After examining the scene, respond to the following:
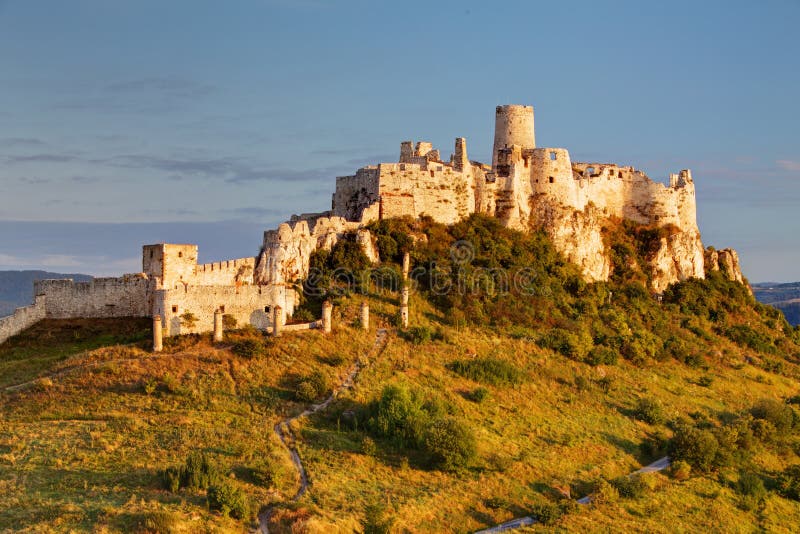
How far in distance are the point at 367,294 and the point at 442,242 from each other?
25.2ft

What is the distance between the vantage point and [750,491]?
1671 inches

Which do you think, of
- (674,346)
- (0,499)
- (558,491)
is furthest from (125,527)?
(674,346)

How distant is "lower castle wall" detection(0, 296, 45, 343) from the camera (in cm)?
4656

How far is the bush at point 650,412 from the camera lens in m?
45.9

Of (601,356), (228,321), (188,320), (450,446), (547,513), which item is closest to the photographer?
(547,513)

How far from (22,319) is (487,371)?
22.7m

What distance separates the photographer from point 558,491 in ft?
123

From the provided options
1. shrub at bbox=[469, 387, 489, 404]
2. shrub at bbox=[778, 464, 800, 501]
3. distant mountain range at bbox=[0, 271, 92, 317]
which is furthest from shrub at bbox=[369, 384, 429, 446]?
distant mountain range at bbox=[0, 271, 92, 317]

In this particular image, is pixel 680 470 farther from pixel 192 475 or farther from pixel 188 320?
pixel 188 320

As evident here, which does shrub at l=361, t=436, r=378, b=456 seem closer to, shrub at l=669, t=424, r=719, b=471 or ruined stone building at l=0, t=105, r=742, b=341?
ruined stone building at l=0, t=105, r=742, b=341

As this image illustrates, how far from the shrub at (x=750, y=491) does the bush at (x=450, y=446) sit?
1310cm

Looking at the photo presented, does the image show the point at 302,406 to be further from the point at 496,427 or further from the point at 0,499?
the point at 0,499

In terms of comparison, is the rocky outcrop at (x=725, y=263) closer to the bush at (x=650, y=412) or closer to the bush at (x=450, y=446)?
the bush at (x=650, y=412)

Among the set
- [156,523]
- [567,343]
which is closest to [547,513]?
[156,523]
